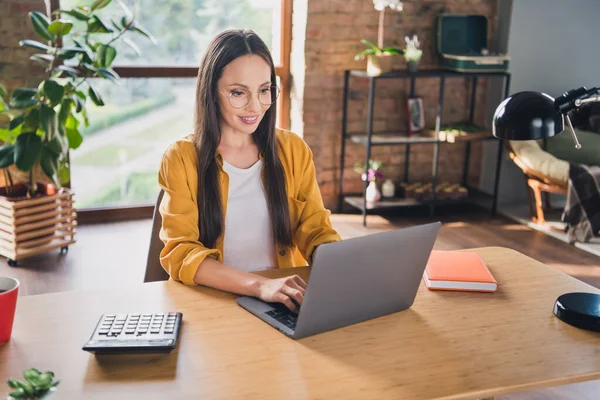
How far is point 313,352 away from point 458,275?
51cm

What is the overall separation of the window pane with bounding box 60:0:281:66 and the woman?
2.69 meters

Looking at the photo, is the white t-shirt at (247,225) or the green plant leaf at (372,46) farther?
the green plant leaf at (372,46)

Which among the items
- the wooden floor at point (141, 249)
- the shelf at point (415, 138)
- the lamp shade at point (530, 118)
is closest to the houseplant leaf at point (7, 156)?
the wooden floor at point (141, 249)

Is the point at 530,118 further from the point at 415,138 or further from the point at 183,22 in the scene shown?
the point at 183,22

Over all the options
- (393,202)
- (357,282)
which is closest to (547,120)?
(357,282)

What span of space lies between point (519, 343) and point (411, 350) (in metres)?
0.23

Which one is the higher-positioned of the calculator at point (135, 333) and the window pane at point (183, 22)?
the window pane at point (183, 22)

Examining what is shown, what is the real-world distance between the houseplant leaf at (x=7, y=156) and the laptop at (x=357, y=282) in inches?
94.2

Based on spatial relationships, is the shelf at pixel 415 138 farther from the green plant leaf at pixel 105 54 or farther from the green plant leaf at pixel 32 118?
the green plant leaf at pixel 32 118

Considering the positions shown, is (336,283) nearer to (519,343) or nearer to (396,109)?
(519,343)

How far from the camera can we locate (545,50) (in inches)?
199

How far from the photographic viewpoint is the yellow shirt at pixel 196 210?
5.68ft

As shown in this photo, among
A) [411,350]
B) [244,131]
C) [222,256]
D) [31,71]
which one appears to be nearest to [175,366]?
[411,350]

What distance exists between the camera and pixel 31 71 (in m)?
4.11
